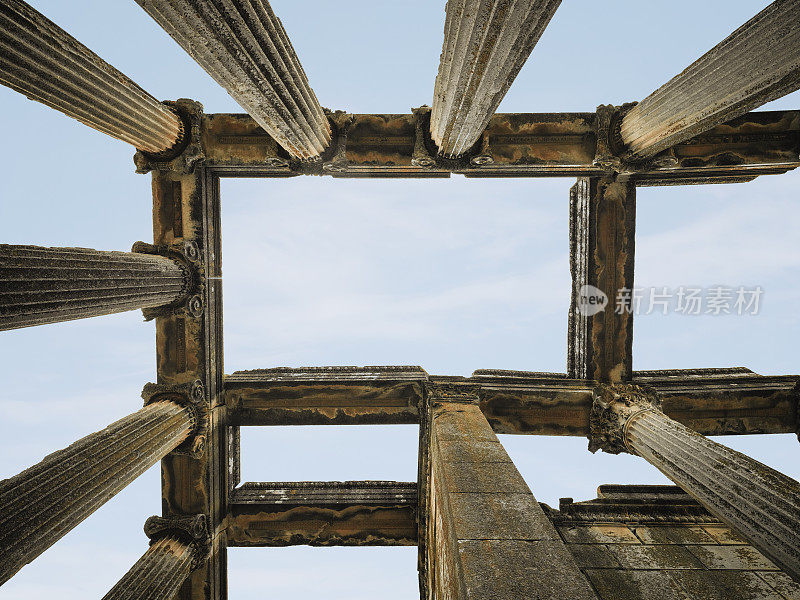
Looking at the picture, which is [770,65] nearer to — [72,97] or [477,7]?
[477,7]

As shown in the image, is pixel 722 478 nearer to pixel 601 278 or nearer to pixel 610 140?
pixel 601 278

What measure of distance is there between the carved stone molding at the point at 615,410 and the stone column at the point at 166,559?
8.62 metres

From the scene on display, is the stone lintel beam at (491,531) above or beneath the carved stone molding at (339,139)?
beneath

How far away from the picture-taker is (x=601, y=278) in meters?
10.6

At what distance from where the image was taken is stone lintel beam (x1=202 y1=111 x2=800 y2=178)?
8.99 metres

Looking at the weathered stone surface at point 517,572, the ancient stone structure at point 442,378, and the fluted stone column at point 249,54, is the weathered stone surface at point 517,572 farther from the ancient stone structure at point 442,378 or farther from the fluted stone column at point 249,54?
the fluted stone column at point 249,54

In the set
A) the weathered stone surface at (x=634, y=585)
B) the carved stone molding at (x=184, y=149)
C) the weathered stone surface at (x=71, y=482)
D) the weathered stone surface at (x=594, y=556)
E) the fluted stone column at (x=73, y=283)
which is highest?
the carved stone molding at (x=184, y=149)

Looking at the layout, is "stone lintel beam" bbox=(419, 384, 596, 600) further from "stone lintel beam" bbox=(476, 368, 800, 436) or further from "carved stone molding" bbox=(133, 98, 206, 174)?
"carved stone molding" bbox=(133, 98, 206, 174)

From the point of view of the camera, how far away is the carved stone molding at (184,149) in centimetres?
876

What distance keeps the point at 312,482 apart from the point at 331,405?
219cm

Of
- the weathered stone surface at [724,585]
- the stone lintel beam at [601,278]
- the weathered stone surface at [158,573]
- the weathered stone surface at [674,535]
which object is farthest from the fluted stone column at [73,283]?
the weathered stone surface at [724,585]

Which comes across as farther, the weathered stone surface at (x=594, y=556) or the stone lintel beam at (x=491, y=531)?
the weathered stone surface at (x=594, y=556)

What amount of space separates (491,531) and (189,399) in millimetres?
6920

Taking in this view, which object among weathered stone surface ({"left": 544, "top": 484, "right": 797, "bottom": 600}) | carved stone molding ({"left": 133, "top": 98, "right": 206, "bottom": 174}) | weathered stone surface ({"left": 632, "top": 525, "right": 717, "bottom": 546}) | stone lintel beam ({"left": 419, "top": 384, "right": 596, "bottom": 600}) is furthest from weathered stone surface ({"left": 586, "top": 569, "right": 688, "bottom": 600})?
carved stone molding ({"left": 133, "top": 98, "right": 206, "bottom": 174})
